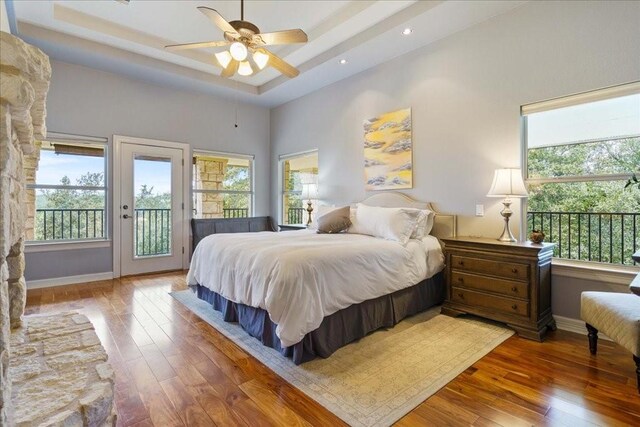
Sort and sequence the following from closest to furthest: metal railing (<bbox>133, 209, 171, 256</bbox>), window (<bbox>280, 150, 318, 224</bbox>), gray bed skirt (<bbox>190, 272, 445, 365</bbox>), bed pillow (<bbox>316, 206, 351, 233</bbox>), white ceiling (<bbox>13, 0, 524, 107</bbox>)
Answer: gray bed skirt (<bbox>190, 272, 445, 365</bbox>), white ceiling (<bbox>13, 0, 524, 107</bbox>), bed pillow (<bbox>316, 206, 351, 233</bbox>), metal railing (<bbox>133, 209, 171, 256</bbox>), window (<bbox>280, 150, 318, 224</bbox>)

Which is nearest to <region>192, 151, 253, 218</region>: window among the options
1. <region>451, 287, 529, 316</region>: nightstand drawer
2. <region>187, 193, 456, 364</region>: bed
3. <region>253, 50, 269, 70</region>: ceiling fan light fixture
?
<region>187, 193, 456, 364</region>: bed

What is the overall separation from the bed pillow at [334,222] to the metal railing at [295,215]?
2.06 m

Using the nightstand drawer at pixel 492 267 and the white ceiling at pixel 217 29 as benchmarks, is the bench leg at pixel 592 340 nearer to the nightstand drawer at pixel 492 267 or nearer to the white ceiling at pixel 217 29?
the nightstand drawer at pixel 492 267

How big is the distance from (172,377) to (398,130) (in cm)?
351

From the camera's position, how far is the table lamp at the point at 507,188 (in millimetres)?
2822

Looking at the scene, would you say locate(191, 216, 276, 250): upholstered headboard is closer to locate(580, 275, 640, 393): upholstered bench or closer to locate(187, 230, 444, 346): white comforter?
locate(187, 230, 444, 346): white comforter

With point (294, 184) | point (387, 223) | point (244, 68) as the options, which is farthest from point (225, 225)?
point (387, 223)

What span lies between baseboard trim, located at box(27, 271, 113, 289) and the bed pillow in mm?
3281

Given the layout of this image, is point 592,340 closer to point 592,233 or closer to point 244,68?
point 592,233

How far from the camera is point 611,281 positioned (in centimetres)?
255

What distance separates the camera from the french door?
4.75m

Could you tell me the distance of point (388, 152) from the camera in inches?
164

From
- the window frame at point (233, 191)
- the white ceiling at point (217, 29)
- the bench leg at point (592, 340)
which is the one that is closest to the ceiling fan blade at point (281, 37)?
the white ceiling at point (217, 29)

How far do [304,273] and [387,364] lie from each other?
0.83 meters
